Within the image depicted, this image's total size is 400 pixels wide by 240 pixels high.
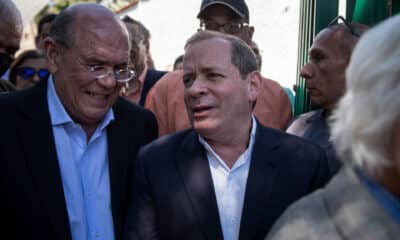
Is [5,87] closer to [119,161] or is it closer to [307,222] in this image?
[119,161]

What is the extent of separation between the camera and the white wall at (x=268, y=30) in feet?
21.0

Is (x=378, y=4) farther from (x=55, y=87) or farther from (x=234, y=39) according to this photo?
(x=55, y=87)

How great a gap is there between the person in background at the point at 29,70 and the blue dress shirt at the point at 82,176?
7.00 ft

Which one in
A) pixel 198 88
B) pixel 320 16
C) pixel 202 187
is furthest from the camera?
pixel 320 16

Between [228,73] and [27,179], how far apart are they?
3.60 ft

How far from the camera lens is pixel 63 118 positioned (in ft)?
8.18

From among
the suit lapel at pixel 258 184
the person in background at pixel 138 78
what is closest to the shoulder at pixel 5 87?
the person in background at pixel 138 78

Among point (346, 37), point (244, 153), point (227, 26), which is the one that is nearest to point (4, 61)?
point (227, 26)

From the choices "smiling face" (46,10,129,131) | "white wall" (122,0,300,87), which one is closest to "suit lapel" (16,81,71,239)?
"smiling face" (46,10,129,131)

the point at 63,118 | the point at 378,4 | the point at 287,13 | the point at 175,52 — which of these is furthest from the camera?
the point at 175,52

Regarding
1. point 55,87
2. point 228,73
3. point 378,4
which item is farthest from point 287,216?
point 378,4

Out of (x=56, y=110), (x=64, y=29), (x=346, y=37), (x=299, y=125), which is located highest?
(x=64, y=29)

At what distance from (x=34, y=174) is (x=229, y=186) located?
0.92 m

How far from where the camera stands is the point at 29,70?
15.1ft
